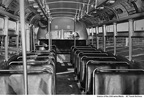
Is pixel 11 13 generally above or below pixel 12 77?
above

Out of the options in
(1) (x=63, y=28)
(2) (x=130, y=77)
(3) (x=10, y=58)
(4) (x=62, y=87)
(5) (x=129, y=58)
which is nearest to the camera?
(2) (x=130, y=77)

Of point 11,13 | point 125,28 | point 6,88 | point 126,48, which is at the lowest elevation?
point 6,88

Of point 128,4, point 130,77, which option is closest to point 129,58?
point 128,4

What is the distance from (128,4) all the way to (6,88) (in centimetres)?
280

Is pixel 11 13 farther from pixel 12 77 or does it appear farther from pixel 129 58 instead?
pixel 129 58

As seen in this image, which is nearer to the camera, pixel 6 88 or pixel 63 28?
pixel 6 88

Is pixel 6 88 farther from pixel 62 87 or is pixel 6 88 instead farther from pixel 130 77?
pixel 62 87

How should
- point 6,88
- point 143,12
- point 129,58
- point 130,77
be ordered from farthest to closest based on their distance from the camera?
point 129,58, point 143,12, point 130,77, point 6,88

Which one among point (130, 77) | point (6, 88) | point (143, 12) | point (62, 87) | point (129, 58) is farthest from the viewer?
point (62, 87)

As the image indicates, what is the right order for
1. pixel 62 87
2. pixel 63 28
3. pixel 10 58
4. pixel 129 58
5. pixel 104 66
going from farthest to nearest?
pixel 63 28, pixel 62 87, pixel 10 58, pixel 129 58, pixel 104 66

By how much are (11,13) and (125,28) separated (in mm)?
2533

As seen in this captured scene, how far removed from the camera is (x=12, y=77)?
2.90 metres

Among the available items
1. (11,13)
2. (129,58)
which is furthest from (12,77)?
(129,58)

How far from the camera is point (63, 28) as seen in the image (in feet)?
34.6
